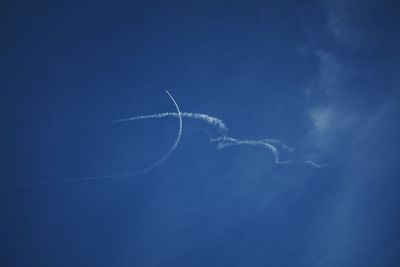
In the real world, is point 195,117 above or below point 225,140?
above

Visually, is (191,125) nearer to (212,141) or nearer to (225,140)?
(212,141)

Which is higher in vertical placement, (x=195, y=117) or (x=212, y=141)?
(x=195, y=117)

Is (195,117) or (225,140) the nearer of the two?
(195,117)

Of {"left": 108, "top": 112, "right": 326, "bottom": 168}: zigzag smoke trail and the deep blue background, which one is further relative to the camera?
{"left": 108, "top": 112, "right": 326, "bottom": 168}: zigzag smoke trail

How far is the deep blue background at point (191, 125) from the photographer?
2625 mm

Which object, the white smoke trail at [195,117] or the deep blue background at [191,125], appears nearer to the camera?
the deep blue background at [191,125]

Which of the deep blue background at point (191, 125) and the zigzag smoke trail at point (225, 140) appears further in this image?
the zigzag smoke trail at point (225, 140)

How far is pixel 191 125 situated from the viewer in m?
3.09

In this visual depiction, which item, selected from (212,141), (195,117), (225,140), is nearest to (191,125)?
(195,117)

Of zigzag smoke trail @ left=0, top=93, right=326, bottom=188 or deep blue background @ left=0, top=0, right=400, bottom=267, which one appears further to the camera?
zigzag smoke trail @ left=0, top=93, right=326, bottom=188

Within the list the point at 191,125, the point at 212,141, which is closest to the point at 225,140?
the point at 212,141

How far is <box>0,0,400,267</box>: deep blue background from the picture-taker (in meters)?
2.62

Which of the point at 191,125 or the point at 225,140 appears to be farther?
the point at 225,140

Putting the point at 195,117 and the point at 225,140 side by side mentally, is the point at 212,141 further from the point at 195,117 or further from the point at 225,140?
the point at 195,117
